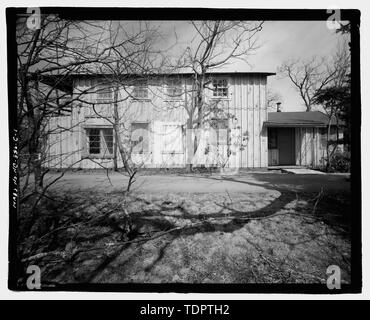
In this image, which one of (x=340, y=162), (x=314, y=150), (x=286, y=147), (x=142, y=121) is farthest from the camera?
(x=286, y=147)

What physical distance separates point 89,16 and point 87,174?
3.90 ft

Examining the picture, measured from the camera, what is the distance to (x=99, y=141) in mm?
1312

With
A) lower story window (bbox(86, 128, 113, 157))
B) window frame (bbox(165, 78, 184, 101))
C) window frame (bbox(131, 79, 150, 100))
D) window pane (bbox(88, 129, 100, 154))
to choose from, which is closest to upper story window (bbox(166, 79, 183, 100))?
window frame (bbox(165, 78, 184, 101))

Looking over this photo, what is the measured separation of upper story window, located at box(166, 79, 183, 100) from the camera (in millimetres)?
1289

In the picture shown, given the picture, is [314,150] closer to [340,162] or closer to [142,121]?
[340,162]

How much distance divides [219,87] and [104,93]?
3.32 ft

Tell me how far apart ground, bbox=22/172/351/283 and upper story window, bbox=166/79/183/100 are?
0.71m

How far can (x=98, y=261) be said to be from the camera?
121 cm

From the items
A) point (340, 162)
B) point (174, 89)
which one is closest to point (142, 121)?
point (174, 89)

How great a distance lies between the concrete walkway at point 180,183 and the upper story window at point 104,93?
0.65m

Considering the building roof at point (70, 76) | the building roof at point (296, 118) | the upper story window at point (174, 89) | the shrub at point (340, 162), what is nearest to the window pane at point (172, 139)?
the upper story window at point (174, 89)

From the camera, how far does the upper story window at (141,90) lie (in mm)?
1279
